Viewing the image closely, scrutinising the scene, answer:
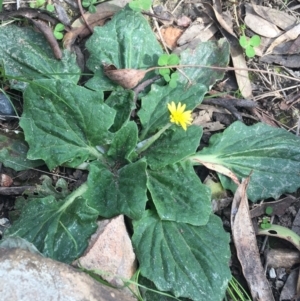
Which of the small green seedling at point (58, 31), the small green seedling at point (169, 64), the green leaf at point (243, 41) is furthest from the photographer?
the green leaf at point (243, 41)

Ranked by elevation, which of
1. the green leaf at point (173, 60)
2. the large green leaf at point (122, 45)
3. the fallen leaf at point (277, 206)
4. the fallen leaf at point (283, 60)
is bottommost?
the fallen leaf at point (277, 206)

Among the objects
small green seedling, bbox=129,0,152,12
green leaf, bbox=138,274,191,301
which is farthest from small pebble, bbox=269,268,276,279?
small green seedling, bbox=129,0,152,12

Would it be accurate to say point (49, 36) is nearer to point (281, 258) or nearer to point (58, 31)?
point (58, 31)

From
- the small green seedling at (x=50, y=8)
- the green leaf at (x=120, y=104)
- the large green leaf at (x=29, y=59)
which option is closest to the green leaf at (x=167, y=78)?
the green leaf at (x=120, y=104)

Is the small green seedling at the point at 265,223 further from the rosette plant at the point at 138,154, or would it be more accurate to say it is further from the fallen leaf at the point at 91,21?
the fallen leaf at the point at 91,21

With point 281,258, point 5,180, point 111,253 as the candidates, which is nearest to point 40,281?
point 111,253
